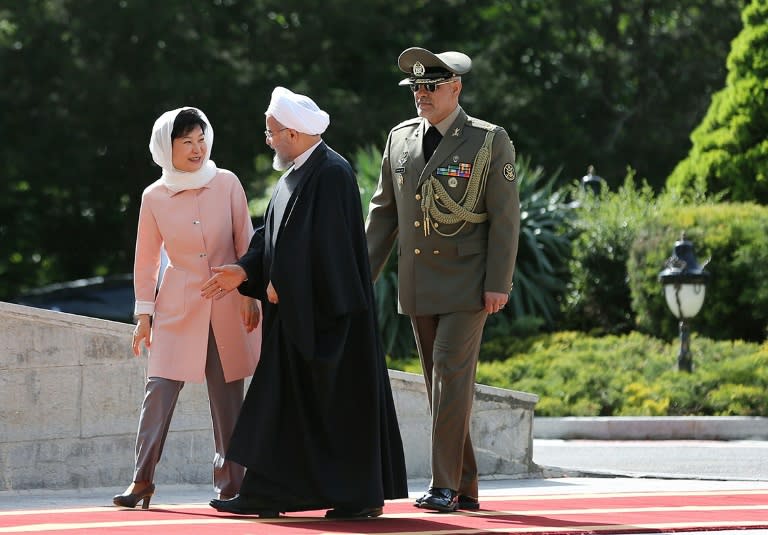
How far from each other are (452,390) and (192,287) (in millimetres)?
1190

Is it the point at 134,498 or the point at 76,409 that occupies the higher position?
the point at 76,409

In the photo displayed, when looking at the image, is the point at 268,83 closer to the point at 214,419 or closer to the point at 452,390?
the point at 214,419

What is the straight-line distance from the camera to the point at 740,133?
1836 centimetres

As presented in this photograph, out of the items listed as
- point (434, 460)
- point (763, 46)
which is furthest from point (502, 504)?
point (763, 46)

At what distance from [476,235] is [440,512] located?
3.90ft

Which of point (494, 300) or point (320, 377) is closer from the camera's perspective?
point (320, 377)

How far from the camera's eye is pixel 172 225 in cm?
726

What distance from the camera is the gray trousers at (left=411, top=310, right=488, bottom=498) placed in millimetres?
7078

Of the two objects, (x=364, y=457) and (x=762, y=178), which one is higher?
(x=762, y=178)

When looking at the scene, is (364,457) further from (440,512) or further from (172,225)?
(172,225)

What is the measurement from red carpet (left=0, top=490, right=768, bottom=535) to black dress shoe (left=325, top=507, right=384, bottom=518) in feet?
0.15

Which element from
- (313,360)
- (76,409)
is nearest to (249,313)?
(313,360)

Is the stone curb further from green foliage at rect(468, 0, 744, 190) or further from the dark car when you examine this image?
green foliage at rect(468, 0, 744, 190)

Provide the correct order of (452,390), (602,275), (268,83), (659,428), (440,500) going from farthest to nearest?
(268,83) < (602,275) < (659,428) < (452,390) < (440,500)
